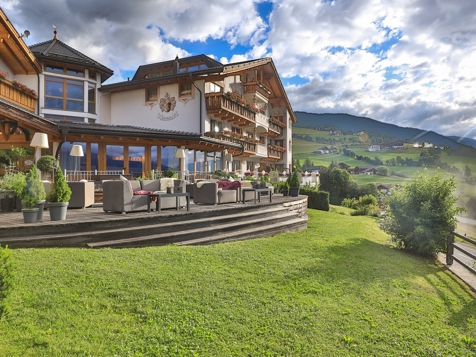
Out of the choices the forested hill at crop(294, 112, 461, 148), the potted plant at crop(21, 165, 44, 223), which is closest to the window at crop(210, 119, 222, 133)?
the potted plant at crop(21, 165, 44, 223)

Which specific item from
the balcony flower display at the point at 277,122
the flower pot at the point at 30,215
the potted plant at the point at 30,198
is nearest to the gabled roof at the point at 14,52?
the potted plant at the point at 30,198

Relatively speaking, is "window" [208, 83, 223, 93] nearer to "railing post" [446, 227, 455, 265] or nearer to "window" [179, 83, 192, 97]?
"window" [179, 83, 192, 97]

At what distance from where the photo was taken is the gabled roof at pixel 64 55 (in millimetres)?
18494

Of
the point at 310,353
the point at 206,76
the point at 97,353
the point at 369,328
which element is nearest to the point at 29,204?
the point at 97,353

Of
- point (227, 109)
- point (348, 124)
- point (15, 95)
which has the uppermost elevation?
point (348, 124)

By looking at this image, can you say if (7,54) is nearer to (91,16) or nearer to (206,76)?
(91,16)

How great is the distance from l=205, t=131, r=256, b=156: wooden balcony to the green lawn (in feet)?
50.9

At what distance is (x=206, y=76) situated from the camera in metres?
19.3

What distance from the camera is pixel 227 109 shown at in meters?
20.4

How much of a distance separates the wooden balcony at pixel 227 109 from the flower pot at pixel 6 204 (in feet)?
44.8

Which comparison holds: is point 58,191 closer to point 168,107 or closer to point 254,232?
point 254,232

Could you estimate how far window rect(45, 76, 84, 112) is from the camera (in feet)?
62.6

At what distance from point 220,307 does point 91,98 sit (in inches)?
825

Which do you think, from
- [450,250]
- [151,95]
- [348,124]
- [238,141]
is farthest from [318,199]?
[348,124]
